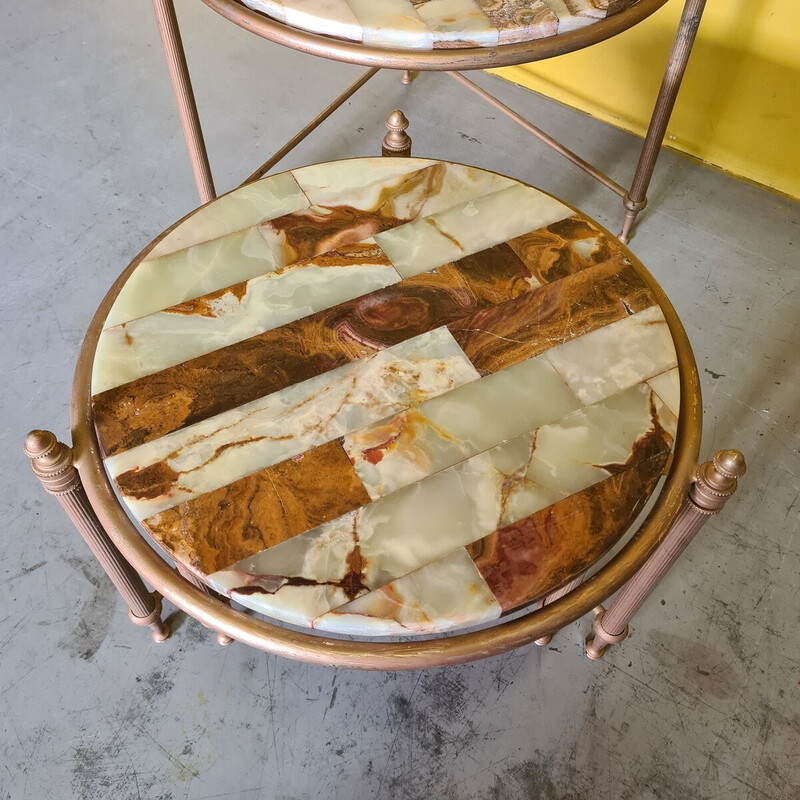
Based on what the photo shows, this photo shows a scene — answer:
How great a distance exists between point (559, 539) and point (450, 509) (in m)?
0.11

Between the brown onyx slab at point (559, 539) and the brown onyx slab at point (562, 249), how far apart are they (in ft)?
0.95

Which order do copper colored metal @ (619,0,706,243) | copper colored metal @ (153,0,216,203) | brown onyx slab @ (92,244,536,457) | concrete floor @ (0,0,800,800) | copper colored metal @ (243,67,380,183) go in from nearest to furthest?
brown onyx slab @ (92,244,536,457) → concrete floor @ (0,0,800,800) → copper colored metal @ (153,0,216,203) → copper colored metal @ (619,0,706,243) → copper colored metal @ (243,67,380,183)

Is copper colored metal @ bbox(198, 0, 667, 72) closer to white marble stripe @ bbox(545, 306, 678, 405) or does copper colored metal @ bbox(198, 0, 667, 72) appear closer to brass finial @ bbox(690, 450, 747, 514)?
white marble stripe @ bbox(545, 306, 678, 405)

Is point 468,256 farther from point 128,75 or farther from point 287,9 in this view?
point 128,75

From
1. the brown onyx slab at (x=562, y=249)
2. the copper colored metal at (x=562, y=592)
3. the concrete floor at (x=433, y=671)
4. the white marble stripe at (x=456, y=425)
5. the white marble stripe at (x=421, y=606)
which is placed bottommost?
the concrete floor at (x=433, y=671)

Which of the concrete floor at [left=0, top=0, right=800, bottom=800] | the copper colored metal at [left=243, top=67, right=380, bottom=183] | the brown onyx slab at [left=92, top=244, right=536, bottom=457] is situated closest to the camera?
the brown onyx slab at [left=92, top=244, right=536, bottom=457]

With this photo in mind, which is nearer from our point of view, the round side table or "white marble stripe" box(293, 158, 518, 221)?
the round side table

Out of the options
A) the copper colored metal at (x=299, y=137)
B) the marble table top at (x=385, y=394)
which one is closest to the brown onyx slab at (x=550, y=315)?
the marble table top at (x=385, y=394)

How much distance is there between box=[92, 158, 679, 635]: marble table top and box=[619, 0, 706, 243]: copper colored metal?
1.86 feet

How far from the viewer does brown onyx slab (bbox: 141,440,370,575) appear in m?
0.83

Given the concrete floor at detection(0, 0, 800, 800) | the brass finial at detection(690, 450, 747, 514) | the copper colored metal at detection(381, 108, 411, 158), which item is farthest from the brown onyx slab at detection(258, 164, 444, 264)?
the concrete floor at detection(0, 0, 800, 800)

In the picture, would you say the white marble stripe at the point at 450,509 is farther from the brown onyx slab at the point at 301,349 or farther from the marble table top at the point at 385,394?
the brown onyx slab at the point at 301,349

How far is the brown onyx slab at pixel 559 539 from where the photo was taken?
0.81 m

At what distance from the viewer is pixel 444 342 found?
3.21 ft
